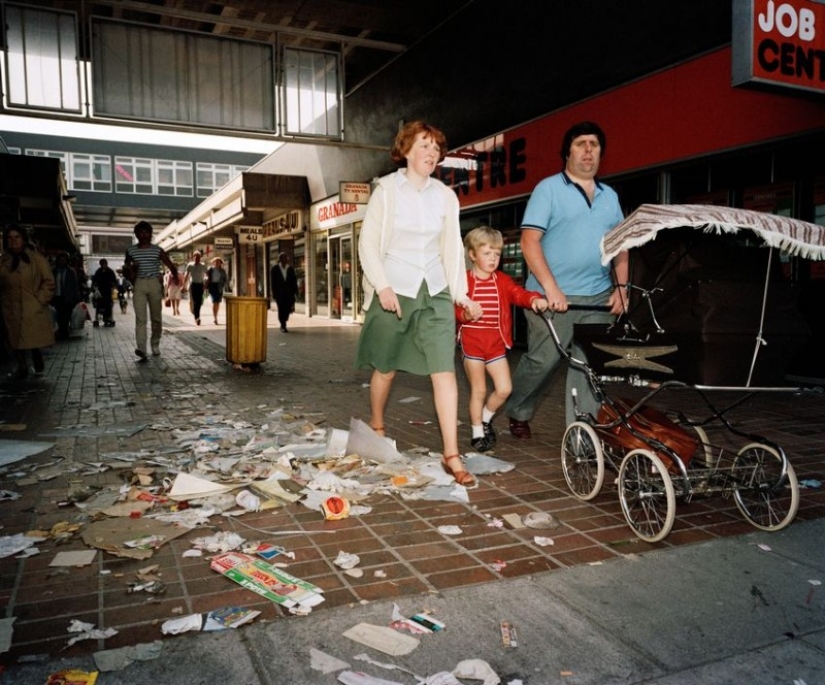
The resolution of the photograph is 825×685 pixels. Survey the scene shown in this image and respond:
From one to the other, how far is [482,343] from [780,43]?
4765 millimetres

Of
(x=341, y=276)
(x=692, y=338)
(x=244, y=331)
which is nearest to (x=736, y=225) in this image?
(x=692, y=338)

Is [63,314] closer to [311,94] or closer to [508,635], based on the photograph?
[311,94]

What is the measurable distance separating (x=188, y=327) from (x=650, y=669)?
18.5 metres

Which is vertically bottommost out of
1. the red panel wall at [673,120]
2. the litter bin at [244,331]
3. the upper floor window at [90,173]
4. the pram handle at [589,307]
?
the litter bin at [244,331]

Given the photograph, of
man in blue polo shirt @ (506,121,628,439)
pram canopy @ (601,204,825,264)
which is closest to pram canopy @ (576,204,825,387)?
pram canopy @ (601,204,825,264)

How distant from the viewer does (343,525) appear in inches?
135

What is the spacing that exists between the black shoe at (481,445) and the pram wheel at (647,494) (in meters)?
1.47

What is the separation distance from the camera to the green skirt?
4164mm

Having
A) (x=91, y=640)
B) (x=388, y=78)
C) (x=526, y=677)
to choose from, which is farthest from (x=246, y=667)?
(x=388, y=78)

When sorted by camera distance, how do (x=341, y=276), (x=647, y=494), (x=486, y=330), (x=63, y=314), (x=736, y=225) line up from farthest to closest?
(x=341, y=276) → (x=63, y=314) → (x=486, y=330) → (x=647, y=494) → (x=736, y=225)

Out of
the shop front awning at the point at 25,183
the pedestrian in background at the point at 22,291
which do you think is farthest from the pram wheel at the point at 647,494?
the shop front awning at the point at 25,183

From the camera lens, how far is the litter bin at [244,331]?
9.48m

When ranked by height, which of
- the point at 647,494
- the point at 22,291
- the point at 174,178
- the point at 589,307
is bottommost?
the point at 647,494

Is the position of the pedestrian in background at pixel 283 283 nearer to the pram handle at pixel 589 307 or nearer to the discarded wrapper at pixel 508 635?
the pram handle at pixel 589 307
